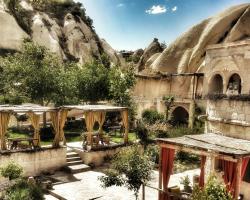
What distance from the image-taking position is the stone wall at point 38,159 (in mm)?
16562

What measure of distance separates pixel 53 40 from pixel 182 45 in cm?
1945

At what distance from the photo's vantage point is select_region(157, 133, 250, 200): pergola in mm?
10242

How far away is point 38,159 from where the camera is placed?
17.5 metres

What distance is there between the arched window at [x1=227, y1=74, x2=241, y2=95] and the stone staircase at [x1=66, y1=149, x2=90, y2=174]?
30.9ft

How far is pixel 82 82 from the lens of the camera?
29.6 m

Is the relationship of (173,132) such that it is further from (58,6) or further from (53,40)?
(58,6)

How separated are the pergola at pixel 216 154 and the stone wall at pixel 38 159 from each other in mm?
7376

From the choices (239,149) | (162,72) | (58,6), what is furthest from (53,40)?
(239,149)

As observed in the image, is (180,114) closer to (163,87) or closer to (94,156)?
(163,87)

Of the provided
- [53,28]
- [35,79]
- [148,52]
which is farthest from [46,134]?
[53,28]

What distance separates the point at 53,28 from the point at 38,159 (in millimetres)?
38023

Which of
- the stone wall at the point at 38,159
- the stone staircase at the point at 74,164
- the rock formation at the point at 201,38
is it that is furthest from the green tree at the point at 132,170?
the rock formation at the point at 201,38

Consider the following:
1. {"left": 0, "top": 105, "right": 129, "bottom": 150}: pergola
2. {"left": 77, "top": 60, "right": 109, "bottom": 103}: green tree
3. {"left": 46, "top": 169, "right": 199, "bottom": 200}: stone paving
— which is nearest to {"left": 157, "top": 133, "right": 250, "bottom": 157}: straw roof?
{"left": 46, "top": 169, "right": 199, "bottom": 200}: stone paving

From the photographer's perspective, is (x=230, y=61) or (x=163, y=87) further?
(x=163, y=87)
